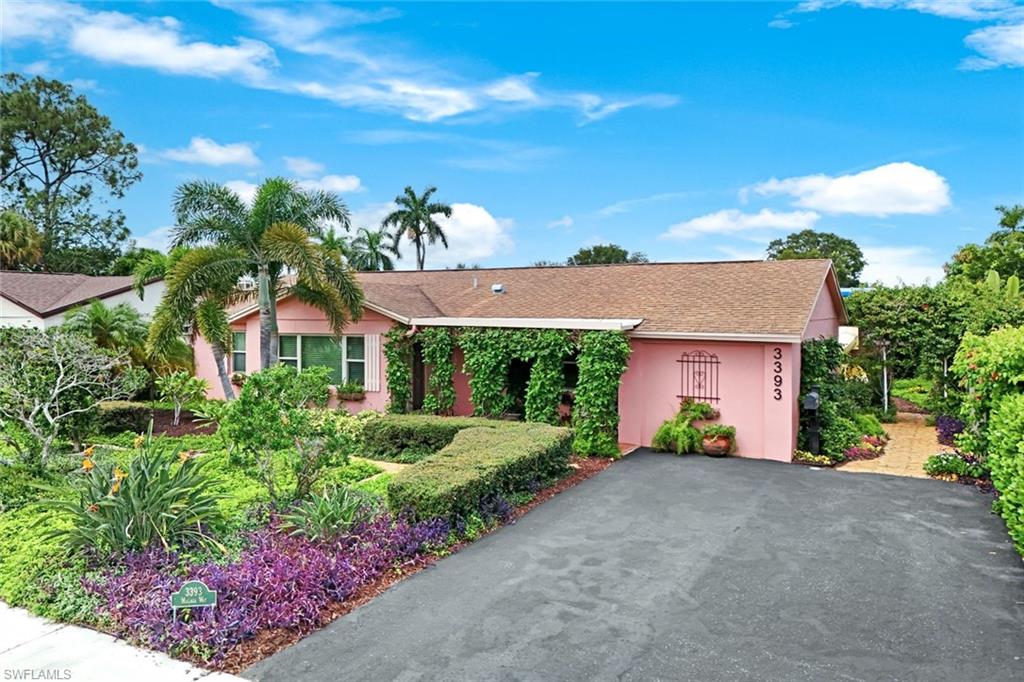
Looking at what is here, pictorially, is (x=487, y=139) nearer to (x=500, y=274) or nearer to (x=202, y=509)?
(x=500, y=274)

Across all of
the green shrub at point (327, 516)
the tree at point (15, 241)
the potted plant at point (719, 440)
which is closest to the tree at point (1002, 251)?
the potted plant at point (719, 440)

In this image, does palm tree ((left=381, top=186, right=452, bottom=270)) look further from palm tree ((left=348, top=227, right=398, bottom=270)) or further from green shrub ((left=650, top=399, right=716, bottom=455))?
green shrub ((left=650, top=399, right=716, bottom=455))

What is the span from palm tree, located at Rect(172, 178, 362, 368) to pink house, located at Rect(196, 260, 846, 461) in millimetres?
1136

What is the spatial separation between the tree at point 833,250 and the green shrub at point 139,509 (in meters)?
51.9

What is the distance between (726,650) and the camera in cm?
534

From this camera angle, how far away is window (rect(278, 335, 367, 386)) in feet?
55.0

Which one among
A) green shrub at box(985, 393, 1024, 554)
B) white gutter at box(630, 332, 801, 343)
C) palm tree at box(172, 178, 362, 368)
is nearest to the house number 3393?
white gutter at box(630, 332, 801, 343)

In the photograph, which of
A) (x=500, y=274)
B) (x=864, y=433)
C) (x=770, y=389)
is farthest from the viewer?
(x=500, y=274)

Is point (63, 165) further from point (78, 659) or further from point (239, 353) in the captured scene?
point (78, 659)

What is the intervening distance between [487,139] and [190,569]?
1806 centimetres

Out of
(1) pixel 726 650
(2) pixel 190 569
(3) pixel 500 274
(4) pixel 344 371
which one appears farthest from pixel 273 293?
(1) pixel 726 650

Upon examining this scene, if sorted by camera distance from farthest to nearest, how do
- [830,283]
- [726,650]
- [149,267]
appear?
[149,267] → [830,283] → [726,650]

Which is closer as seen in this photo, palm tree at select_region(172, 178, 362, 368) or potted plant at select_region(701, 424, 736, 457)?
potted plant at select_region(701, 424, 736, 457)

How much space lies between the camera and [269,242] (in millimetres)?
14766
